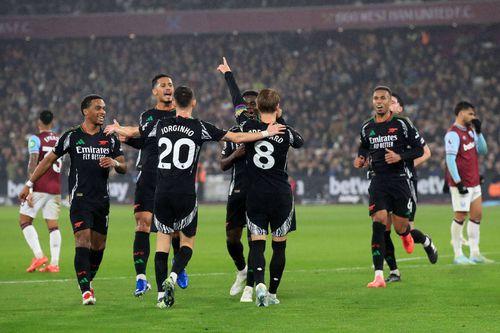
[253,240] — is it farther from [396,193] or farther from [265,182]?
[396,193]

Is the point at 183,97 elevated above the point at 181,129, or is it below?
above

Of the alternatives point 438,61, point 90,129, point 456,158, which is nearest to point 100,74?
point 438,61

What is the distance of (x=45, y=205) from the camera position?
15.6 meters

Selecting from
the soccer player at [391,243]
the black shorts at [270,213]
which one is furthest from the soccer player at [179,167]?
the soccer player at [391,243]

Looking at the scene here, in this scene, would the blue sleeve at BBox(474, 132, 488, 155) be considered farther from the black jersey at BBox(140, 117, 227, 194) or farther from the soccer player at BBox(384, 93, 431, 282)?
the black jersey at BBox(140, 117, 227, 194)

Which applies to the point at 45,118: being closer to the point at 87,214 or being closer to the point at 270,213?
the point at 87,214

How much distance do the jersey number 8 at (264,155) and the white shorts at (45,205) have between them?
5.88 metres

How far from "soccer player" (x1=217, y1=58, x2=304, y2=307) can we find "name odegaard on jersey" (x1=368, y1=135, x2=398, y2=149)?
2.21m

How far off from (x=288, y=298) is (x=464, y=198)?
5561 millimetres

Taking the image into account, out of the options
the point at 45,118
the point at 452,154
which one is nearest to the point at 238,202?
the point at 45,118

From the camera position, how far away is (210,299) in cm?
1122

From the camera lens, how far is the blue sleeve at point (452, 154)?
50.9 ft

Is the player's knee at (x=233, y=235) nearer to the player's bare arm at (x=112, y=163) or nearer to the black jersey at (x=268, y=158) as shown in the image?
the black jersey at (x=268, y=158)

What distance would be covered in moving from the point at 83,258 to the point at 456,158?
23.6ft
